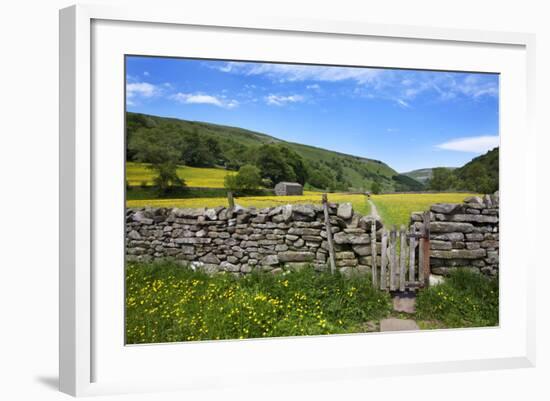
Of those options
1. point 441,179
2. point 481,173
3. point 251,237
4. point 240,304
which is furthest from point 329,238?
point 481,173

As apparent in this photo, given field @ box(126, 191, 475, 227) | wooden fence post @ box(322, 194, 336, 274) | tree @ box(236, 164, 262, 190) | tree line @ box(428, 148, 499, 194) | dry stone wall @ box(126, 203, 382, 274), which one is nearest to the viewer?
dry stone wall @ box(126, 203, 382, 274)

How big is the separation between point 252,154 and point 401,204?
173 cm

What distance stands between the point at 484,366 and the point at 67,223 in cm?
424

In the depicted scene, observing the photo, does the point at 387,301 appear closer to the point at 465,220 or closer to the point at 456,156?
the point at 465,220

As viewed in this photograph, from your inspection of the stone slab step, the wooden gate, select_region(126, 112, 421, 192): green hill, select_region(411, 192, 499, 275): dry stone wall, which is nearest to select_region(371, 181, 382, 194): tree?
select_region(126, 112, 421, 192): green hill

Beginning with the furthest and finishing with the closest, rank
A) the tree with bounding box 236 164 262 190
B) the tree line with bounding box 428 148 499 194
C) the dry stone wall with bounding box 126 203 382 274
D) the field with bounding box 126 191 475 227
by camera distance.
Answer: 1. the tree line with bounding box 428 148 499 194
2. the field with bounding box 126 191 475 227
3. the tree with bounding box 236 164 262 190
4. the dry stone wall with bounding box 126 203 382 274

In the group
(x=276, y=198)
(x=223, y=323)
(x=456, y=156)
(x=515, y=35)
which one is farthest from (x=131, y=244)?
(x=515, y=35)

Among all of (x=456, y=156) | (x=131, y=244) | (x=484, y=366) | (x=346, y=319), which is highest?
(x=456, y=156)

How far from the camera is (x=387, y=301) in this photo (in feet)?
18.7

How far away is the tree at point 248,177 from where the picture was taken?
551cm

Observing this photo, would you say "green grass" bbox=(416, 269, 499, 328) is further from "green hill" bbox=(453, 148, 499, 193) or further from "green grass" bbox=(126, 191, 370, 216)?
"green grass" bbox=(126, 191, 370, 216)

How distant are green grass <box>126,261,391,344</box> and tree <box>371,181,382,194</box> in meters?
0.97

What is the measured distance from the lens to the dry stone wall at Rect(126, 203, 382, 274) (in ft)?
16.9

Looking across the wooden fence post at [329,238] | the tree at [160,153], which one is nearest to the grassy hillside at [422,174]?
the wooden fence post at [329,238]
